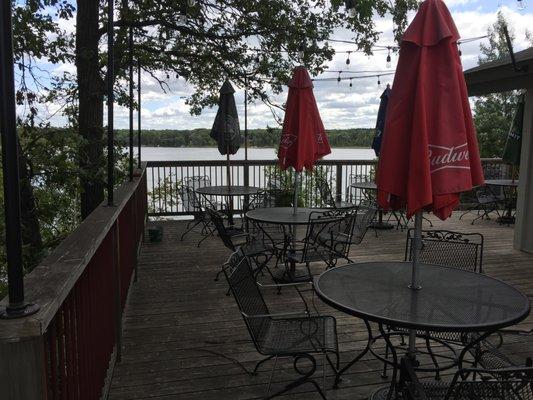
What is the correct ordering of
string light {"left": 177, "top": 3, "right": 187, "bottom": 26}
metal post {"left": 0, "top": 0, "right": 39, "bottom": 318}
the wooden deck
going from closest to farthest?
1. metal post {"left": 0, "top": 0, "right": 39, "bottom": 318}
2. the wooden deck
3. string light {"left": 177, "top": 3, "right": 187, "bottom": 26}

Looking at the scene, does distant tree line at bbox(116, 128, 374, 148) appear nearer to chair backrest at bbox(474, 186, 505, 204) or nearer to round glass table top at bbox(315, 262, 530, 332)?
chair backrest at bbox(474, 186, 505, 204)

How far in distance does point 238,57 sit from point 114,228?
6014 mm

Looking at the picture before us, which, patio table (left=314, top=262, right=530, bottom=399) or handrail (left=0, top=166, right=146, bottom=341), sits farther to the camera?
patio table (left=314, top=262, right=530, bottom=399)

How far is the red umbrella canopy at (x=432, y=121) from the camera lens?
7.50ft

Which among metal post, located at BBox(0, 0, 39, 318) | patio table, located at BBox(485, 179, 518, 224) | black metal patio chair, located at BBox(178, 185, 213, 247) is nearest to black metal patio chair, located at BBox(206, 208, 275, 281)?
black metal patio chair, located at BBox(178, 185, 213, 247)

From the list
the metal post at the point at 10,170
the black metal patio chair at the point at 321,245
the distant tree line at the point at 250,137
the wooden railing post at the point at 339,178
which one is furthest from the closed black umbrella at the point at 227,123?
the metal post at the point at 10,170

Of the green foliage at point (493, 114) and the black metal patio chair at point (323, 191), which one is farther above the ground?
the green foliage at point (493, 114)

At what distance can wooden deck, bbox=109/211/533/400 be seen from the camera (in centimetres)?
295

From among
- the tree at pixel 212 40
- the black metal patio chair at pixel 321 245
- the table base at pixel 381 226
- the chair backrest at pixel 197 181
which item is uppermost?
the tree at pixel 212 40

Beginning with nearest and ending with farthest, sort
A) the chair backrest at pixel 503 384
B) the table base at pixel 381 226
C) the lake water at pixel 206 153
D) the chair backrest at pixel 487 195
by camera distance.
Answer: the chair backrest at pixel 503 384, the table base at pixel 381 226, the chair backrest at pixel 487 195, the lake water at pixel 206 153

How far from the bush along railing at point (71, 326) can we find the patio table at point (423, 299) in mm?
1181

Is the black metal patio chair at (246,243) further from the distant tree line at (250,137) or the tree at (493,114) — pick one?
the tree at (493,114)

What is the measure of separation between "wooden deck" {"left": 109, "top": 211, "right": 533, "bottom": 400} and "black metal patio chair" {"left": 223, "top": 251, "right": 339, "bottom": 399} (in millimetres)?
194

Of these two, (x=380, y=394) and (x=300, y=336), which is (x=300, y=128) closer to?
(x=300, y=336)
